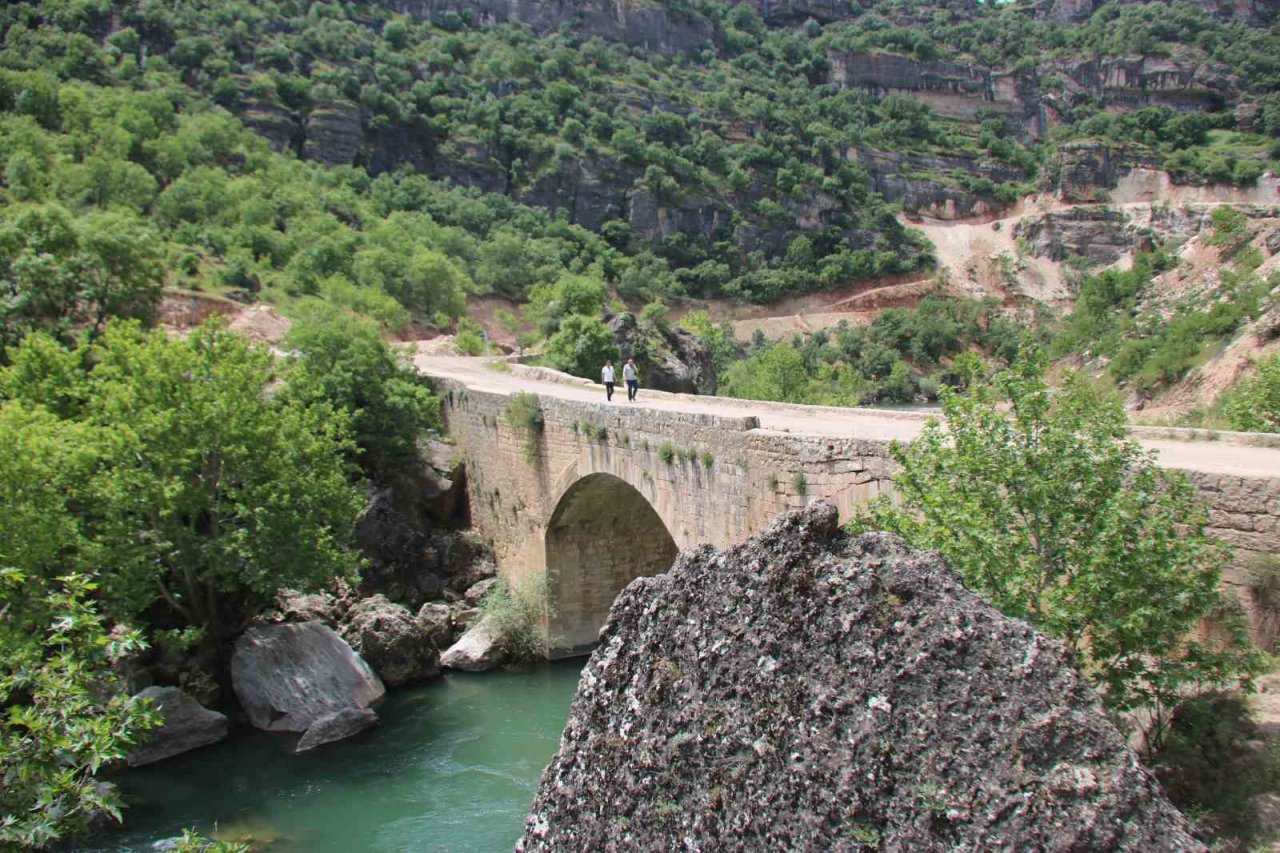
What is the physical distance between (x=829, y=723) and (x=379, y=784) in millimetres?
11341

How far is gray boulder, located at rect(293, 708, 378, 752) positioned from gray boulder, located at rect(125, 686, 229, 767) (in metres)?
1.32

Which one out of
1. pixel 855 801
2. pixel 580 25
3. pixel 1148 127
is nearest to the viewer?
pixel 855 801

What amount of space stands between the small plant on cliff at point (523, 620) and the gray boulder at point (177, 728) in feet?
16.7

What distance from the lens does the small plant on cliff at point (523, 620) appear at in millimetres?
18406

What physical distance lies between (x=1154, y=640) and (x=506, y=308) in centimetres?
5442

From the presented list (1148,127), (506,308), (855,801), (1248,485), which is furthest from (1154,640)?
(1148,127)

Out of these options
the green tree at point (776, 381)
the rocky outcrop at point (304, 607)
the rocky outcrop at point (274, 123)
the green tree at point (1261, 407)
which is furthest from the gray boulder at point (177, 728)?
the rocky outcrop at point (274, 123)

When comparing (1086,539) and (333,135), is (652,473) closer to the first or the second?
(1086,539)

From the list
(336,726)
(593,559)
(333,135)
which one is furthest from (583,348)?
(333,135)

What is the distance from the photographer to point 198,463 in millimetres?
15680

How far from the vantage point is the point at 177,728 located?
14.5 meters

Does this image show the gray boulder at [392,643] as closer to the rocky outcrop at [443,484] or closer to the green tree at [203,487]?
the green tree at [203,487]

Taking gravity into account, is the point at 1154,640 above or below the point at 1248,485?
below

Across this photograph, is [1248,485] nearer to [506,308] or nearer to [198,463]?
[198,463]
